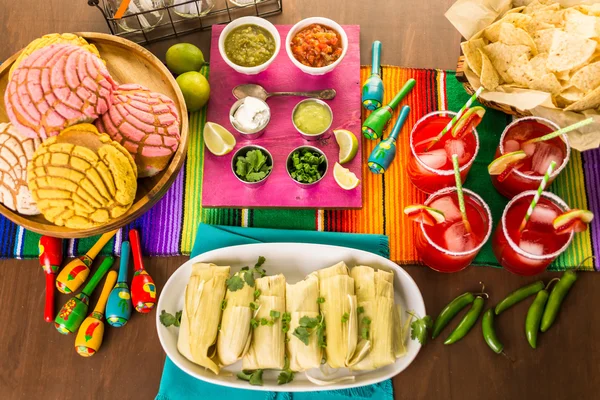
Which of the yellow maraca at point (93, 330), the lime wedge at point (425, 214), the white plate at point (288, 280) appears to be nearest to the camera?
the lime wedge at point (425, 214)

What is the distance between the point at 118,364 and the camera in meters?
1.92

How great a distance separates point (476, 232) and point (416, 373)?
1.89 feet

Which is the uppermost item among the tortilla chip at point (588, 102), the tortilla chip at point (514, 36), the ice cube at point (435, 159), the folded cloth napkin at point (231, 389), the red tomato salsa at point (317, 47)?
the red tomato salsa at point (317, 47)

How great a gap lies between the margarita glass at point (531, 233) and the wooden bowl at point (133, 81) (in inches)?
46.7

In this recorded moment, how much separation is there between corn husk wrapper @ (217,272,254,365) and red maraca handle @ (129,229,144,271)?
39 cm

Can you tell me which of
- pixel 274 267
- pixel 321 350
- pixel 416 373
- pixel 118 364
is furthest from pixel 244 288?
pixel 416 373

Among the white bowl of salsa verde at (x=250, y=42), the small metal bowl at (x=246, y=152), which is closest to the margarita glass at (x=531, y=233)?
the small metal bowl at (x=246, y=152)

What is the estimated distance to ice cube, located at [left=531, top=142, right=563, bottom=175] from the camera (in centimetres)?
185

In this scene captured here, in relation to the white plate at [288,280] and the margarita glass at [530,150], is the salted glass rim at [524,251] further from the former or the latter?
the white plate at [288,280]

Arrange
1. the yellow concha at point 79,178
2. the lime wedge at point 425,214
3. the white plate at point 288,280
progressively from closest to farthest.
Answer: the yellow concha at point 79,178 → the lime wedge at point 425,214 → the white plate at point 288,280

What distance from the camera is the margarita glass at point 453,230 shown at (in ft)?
5.82

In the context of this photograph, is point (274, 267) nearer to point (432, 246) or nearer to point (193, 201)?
point (193, 201)

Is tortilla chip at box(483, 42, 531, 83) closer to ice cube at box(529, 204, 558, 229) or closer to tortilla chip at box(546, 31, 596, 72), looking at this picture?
tortilla chip at box(546, 31, 596, 72)

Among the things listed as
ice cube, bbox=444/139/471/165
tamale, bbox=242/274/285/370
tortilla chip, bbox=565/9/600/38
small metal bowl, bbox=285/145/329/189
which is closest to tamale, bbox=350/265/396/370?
tamale, bbox=242/274/285/370
